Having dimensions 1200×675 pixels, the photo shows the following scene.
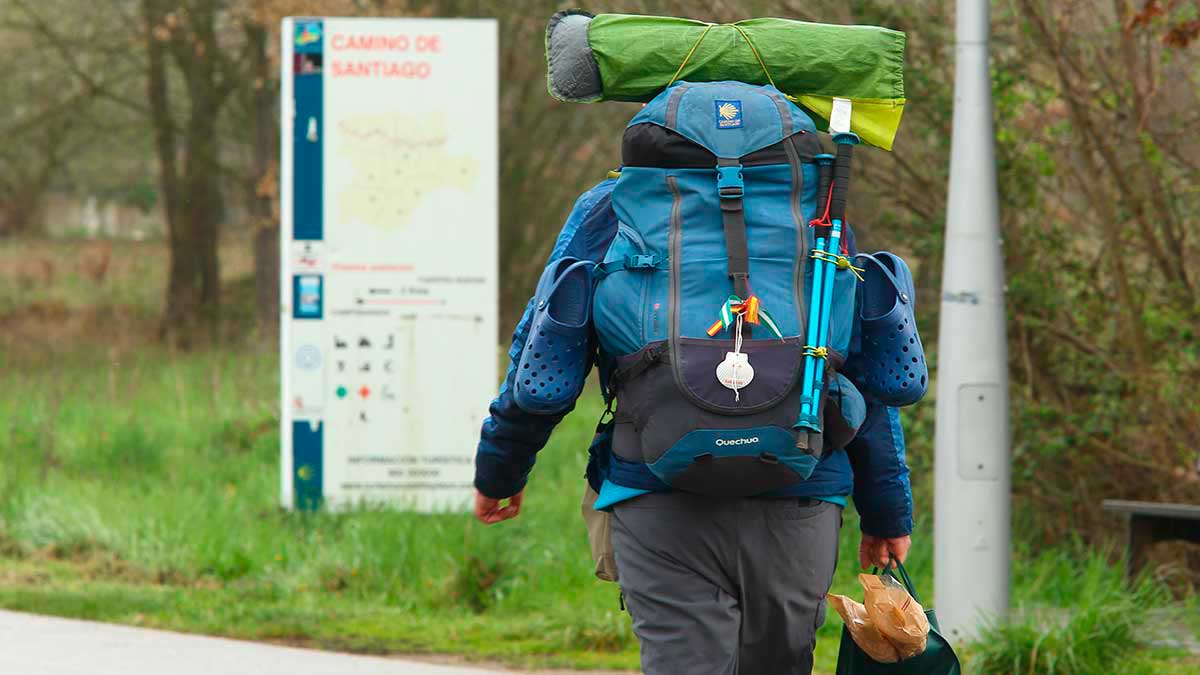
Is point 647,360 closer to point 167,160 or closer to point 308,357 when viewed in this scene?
Answer: point 308,357

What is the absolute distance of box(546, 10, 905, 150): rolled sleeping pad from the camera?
3.26 metres

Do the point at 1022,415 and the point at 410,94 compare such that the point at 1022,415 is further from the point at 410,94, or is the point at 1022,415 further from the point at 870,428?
the point at 870,428

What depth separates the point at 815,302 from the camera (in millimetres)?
2914

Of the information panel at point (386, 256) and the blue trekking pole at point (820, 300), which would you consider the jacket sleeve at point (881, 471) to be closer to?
the blue trekking pole at point (820, 300)

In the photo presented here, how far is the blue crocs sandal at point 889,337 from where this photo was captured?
3.11 meters

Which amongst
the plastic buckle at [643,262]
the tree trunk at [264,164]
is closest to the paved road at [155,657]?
the plastic buckle at [643,262]

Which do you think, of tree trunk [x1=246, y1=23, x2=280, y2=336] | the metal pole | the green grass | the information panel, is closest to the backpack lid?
the metal pole

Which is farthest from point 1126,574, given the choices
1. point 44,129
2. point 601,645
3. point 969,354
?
point 44,129

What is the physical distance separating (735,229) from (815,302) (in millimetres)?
184

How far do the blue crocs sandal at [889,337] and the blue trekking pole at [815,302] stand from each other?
15cm

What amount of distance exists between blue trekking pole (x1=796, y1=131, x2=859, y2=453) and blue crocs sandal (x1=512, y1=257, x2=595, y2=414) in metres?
0.40

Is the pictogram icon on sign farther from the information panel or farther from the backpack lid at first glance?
the backpack lid

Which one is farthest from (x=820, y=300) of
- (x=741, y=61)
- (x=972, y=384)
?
(x=972, y=384)

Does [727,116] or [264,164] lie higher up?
[264,164]
